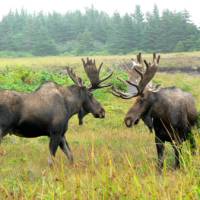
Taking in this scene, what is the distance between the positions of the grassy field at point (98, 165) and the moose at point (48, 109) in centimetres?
61

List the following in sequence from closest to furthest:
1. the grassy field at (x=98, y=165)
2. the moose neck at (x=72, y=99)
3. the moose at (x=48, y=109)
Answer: the grassy field at (x=98, y=165), the moose at (x=48, y=109), the moose neck at (x=72, y=99)

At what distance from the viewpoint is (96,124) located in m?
15.5

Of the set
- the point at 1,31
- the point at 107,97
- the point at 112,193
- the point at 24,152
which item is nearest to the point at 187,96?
the point at 24,152

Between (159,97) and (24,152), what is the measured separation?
3321mm

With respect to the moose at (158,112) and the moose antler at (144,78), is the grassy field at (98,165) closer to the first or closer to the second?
the moose at (158,112)

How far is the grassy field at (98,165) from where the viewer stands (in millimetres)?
5211

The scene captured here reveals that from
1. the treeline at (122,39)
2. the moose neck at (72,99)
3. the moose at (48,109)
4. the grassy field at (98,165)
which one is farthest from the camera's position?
the treeline at (122,39)

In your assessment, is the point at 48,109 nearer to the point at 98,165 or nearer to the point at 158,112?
the point at 158,112

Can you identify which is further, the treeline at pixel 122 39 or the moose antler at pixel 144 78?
the treeline at pixel 122 39

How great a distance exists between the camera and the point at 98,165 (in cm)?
728

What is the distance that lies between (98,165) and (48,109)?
10.3 ft

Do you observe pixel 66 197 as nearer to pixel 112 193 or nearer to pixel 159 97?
pixel 112 193

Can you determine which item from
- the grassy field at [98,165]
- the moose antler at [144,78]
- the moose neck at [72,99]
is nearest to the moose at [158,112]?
the moose antler at [144,78]

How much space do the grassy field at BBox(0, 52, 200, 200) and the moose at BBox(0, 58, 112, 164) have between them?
2.01 feet
